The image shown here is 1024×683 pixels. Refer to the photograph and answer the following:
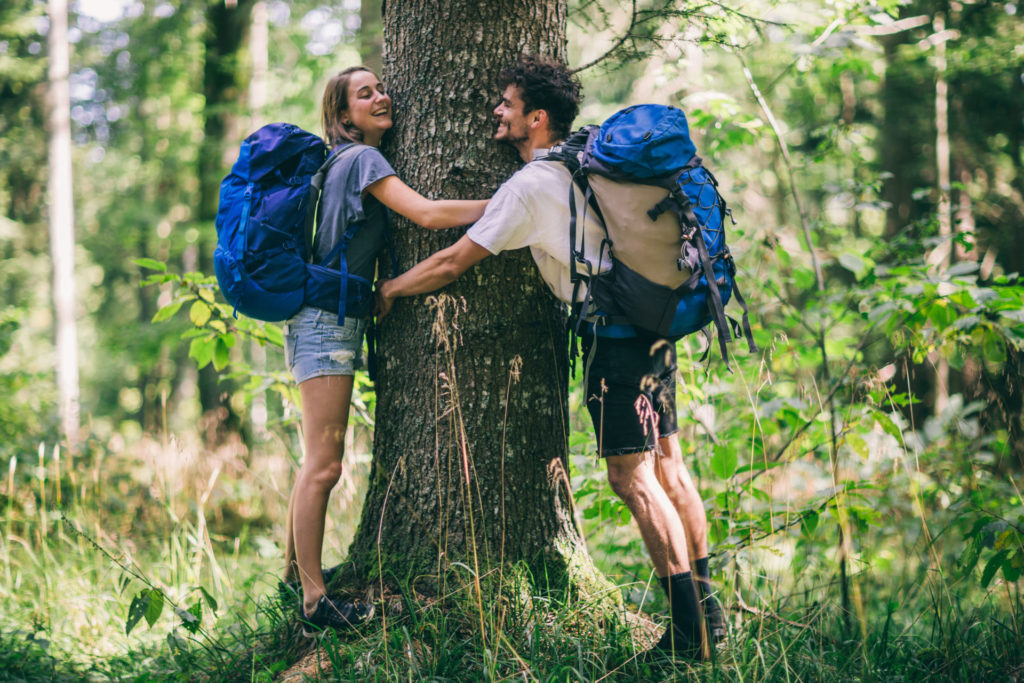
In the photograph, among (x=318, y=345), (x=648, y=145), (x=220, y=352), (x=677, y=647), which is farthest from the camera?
(x=220, y=352)

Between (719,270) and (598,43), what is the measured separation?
1017 cm

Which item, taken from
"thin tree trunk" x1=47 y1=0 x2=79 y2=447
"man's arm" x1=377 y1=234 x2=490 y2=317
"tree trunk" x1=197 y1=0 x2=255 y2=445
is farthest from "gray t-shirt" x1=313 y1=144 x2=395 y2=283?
"thin tree trunk" x1=47 y1=0 x2=79 y2=447

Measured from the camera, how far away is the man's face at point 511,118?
9.20 feet

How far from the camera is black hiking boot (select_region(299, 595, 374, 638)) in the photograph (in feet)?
8.63

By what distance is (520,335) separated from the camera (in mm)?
2877

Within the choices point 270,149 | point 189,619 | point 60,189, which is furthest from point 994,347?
point 60,189

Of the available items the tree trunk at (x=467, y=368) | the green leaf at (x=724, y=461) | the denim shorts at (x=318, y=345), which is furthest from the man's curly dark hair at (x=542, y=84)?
the green leaf at (x=724, y=461)

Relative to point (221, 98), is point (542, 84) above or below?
below

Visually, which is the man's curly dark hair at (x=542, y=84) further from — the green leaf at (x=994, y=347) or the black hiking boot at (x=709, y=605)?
the green leaf at (x=994, y=347)

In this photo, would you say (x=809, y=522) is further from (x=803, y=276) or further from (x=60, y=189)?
(x=60, y=189)

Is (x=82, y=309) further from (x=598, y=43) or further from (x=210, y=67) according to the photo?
(x=598, y=43)

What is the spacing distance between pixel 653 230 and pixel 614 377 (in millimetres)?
583

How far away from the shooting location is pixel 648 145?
2387 mm

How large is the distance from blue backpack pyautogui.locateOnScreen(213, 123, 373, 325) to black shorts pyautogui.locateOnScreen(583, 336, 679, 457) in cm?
104
